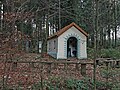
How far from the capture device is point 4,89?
21.7ft

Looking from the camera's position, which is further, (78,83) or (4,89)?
(78,83)

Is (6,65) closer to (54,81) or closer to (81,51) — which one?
(54,81)

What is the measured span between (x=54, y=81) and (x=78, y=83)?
3.07ft

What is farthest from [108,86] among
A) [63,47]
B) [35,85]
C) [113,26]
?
[113,26]

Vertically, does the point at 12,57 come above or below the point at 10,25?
below

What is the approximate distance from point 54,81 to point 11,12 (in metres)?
3.73

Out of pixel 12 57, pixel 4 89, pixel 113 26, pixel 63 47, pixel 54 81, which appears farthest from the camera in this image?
pixel 113 26

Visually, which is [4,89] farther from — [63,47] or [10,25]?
[63,47]

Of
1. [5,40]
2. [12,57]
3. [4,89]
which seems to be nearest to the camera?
[5,40]

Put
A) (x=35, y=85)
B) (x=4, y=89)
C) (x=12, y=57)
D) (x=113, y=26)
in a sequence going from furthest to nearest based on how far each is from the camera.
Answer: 1. (x=113, y=26)
2. (x=35, y=85)
3. (x=4, y=89)
4. (x=12, y=57)

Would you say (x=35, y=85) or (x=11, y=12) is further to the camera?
(x=35, y=85)

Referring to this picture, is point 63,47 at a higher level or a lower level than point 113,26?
lower

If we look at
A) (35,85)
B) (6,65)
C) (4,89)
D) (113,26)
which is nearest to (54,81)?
(35,85)

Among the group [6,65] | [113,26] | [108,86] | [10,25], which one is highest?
[113,26]
